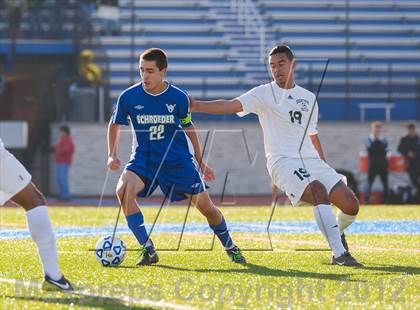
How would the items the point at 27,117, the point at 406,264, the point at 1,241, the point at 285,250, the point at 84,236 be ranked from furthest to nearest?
the point at 27,117 → the point at 84,236 → the point at 1,241 → the point at 285,250 → the point at 406,264

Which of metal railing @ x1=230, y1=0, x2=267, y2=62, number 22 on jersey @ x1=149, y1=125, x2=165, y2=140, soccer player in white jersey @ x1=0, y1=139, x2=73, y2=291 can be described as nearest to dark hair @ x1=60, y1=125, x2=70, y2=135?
metal railing @ x1=230, y1=0, x2=267, y2=62

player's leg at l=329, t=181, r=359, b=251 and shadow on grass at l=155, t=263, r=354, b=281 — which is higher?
player's leg at l=329, t=181, r=359, b=251

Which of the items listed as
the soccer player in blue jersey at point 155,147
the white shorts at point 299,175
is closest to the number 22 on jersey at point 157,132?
the soccer player in blue jersey at point 155,147

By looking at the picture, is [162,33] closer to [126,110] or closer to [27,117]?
[27,117]

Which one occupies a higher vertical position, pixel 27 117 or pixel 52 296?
pixel 52 296

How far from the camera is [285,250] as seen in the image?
11.4 m

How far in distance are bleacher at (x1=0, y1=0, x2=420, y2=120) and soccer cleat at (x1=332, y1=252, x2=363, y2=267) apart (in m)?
17.9

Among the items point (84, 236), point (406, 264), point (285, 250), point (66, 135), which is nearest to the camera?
point (406, 264)

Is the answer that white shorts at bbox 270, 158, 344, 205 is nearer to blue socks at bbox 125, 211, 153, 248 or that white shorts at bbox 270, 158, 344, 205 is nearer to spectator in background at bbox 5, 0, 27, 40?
blue socks at bbox 125, 211, 153, 248

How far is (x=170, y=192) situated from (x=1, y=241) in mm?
3367

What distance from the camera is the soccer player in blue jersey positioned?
984 cm

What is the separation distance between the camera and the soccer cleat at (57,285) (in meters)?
7.59

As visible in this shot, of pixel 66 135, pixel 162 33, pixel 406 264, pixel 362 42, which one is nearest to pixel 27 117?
pixel 66 135

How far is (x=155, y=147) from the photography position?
9867mm
